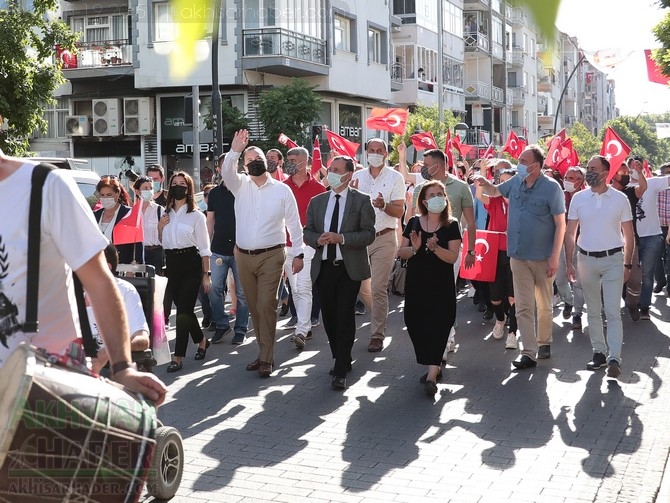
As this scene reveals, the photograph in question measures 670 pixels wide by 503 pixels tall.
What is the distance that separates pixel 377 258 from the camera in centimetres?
1028

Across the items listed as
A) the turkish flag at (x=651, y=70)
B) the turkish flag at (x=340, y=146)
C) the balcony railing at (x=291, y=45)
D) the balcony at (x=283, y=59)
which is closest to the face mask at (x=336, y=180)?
the balcony at (x=283, y=59)

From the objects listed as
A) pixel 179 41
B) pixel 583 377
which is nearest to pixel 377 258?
pixel 583 377

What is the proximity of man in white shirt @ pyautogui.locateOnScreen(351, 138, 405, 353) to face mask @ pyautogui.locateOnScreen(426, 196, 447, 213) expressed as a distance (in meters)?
1.80

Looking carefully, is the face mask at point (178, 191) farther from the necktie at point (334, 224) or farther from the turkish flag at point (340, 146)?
the turkish flag at point (340, 146)

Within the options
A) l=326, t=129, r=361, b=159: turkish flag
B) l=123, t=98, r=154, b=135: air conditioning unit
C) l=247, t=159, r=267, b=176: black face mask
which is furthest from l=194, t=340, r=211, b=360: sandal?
l=123, t=98, r=154, b=135: air conditioning unit

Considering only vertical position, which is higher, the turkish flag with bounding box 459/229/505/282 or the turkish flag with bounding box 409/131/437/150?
the turkish flag with bounding box 409/131/437/150

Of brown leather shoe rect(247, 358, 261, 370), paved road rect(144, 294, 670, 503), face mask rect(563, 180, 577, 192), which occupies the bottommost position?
paved road rect(144, 294, 670, 503)

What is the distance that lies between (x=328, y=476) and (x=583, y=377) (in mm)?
3587

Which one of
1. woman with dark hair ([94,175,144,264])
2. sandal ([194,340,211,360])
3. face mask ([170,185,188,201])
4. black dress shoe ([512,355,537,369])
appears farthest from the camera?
sandal ([194,340,211,360])

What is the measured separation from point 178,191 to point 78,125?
89.0 ft

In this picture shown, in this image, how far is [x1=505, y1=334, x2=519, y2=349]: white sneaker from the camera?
10.1 m

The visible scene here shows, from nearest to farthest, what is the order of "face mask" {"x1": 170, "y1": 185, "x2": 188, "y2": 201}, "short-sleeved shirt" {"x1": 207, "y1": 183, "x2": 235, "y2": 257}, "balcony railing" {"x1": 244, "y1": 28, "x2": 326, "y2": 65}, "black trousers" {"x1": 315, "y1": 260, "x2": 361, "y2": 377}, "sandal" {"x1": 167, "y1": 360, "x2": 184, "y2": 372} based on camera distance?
"balcony railing" {"x1": 244, "y1": 28, "x2": 326, "y2": 65}, "black trousers" {"x1": 315, "y1": 260, "x2": 361, "y2": 377}, "sandal" {"x1": 167, "y1": 360, "x2": 184, "y2": 372}, "face mask" {"x1": 170, "y1": 185, "x2": 188, "y2": 201}, "short-sleeved shirt" {"x1": 207, "y1": 183, "x2": 235, "y2": 257}

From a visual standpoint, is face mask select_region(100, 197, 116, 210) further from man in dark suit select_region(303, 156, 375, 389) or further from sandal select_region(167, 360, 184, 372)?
man in dark suit select_region(303, 156, 375, 389)

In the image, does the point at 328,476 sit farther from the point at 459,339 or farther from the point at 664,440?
the point at 459,339
